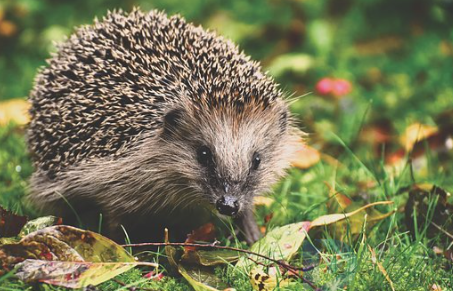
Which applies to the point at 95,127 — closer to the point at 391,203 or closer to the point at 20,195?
the point at 20,195

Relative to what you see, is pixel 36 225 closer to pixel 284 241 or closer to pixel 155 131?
pixel 155 131

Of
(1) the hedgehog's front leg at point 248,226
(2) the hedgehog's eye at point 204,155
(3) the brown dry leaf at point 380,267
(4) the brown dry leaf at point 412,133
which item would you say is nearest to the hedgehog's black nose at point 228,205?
(2) the hedgehog's eye at point 204,155

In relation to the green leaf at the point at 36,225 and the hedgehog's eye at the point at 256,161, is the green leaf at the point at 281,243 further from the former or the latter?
the green leaf at the point at 36,225

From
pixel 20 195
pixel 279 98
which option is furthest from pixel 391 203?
pixel 20 195

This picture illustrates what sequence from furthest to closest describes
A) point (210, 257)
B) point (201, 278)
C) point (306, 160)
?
point (306, 160) < point (210, 257) < point (201, 278)

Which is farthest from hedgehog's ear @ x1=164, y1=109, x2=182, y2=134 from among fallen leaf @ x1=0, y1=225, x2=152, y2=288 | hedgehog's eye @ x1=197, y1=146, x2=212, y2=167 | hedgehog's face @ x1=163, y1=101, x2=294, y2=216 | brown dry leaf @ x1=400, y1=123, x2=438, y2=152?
brown dry leaf @ x1=400, y1=123, x2=438, y2=152

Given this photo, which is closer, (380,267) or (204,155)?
(380,267)

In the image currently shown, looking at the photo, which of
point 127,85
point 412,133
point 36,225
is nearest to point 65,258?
point 36,225
